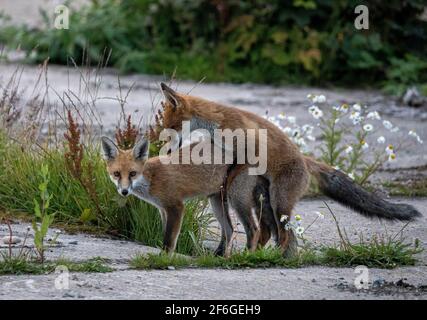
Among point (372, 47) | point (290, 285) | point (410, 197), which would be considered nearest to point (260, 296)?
point (290, 285)

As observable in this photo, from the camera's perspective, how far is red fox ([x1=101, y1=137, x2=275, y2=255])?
24.7 ft

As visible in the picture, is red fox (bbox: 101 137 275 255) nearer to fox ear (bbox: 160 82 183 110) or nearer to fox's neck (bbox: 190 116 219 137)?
fox's neck (bbox: 190 116 219 137)

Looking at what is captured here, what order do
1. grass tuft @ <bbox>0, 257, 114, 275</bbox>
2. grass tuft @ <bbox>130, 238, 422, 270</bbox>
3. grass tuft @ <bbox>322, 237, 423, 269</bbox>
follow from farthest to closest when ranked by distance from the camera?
grass tuft @ <bbox>322, 237, 423, 269</bbox>, grass tuft @ <bbox>130, 238, 422, 270</bbox>, grass tuft @ <bbox>0, 257, 114, 275</bbox>

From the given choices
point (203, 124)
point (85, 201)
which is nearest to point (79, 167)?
point (85, 201)

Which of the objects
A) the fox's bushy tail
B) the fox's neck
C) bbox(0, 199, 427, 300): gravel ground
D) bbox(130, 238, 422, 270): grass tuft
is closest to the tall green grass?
bbox(0, 199, 427, 300): gravel ground

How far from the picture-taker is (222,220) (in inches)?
314

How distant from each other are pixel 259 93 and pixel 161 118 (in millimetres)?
7045

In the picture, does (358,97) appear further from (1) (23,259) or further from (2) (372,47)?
(1) (23,259)

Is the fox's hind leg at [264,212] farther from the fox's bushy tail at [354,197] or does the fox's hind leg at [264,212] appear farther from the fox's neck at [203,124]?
the fox's neck at [203,124]

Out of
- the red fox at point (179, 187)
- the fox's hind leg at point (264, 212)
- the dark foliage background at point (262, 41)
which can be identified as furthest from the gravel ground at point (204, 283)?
the dark foliage background at point (262, 41)

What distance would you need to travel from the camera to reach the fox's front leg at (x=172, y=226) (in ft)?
24.6

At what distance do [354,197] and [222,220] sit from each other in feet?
3.73

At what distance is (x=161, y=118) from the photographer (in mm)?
8109

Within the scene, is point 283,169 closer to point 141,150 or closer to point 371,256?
point 371,256
